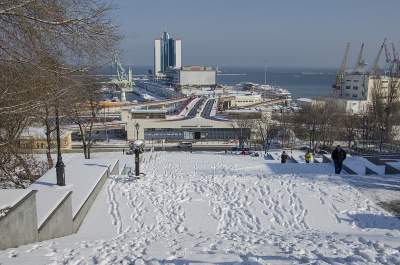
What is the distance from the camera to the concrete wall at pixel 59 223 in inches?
265

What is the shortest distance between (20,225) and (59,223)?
1.41m

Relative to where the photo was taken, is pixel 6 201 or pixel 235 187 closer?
pixel 6 201

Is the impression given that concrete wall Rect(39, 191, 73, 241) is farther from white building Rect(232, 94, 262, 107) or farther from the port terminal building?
white building Rect(232, 94, 262, 107)

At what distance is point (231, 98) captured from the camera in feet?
298

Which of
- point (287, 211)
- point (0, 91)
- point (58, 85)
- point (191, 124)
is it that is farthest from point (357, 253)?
point (191, 124)

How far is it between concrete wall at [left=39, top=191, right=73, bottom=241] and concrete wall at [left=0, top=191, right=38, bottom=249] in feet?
1.04

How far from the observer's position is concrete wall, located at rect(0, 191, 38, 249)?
5.59 metres

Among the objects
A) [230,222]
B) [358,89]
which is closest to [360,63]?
[358,89]

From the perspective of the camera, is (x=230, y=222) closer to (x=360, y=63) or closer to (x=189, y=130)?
(x=189, y=130)

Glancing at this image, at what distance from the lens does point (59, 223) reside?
7.31m

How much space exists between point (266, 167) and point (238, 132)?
103ft

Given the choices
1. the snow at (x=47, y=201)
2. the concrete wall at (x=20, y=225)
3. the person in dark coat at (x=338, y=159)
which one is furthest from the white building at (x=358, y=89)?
the concrete wall at (x=20, y=225)

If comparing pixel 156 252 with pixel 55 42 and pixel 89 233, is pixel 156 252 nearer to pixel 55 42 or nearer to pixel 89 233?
pixel 89 233

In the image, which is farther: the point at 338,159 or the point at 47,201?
the point at 338,159
